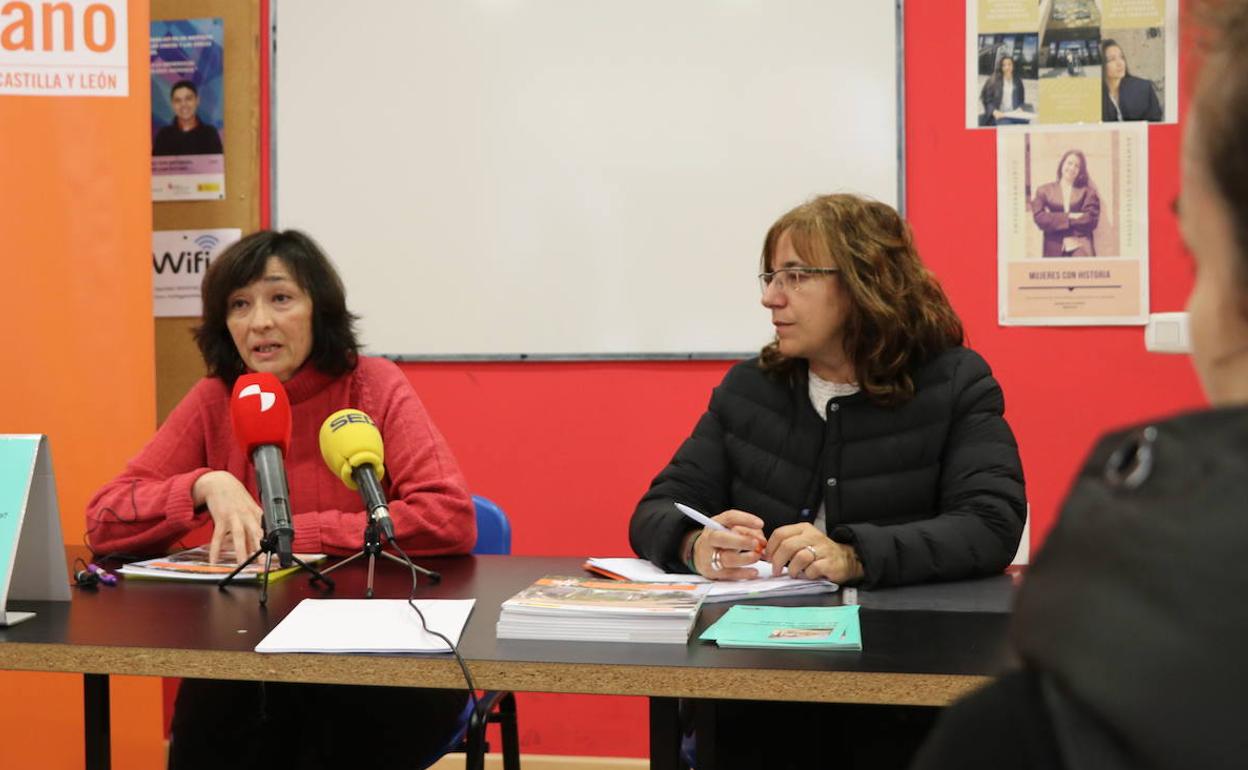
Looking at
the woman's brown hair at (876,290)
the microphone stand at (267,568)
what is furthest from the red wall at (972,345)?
the microphone stand at (267,568)

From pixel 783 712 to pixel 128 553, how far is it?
50.1 inches

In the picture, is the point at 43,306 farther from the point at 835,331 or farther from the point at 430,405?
the point at 835,331

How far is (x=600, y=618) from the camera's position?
5.03 feet

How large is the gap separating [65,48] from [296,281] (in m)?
1.09

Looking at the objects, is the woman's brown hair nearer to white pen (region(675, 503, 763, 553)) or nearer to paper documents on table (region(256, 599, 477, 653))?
white pen (region(675, 503, 763, 553))

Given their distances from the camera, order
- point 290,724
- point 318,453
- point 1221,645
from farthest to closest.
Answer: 1. point 318,453
2. point 290,724
3. point 1221,645

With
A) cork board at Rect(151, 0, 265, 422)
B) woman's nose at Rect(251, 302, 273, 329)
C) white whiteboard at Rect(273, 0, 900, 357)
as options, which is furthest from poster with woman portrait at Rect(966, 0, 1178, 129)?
cork board at Rect(151, 0, 265, 422)

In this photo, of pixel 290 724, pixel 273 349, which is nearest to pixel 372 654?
pixel 290 724

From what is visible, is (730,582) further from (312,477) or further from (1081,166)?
(1081,166)

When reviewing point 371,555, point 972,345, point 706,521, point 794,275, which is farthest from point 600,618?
point 972,345

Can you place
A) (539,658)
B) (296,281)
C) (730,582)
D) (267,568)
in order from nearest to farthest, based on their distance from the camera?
(539,658), (267,568), (730,582), (296,281)

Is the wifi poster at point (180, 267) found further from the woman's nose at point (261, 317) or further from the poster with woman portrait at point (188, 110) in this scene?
the woman's nose at point (261, 317)

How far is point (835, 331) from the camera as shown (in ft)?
7.39

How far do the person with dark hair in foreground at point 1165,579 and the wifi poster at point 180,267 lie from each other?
3.30 metres
